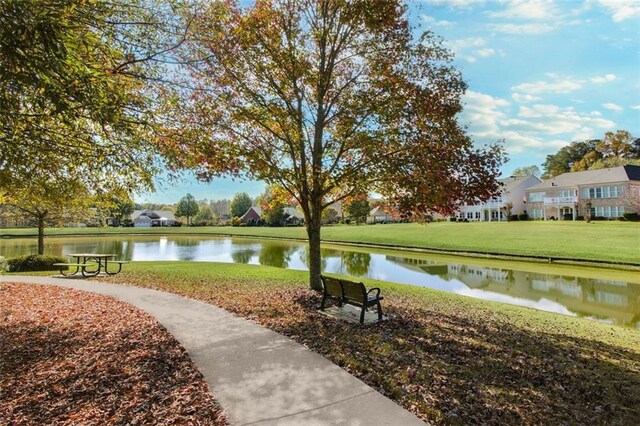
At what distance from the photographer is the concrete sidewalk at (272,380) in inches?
160

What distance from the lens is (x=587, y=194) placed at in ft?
170

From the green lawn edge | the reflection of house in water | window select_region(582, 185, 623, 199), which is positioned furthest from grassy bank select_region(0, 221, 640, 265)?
the green lawn edge

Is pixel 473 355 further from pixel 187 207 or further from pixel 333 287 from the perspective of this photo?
pixel 187 207

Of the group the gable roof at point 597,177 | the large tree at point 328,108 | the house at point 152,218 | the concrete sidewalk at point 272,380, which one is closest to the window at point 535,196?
the gable roof at point 597,177

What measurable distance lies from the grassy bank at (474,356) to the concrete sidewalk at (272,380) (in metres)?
0.34

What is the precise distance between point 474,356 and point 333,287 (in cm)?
363

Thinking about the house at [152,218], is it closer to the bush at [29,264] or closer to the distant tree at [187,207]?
the distant tree at [187,207]

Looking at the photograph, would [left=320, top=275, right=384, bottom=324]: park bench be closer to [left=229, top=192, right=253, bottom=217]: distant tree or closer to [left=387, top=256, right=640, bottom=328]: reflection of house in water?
[left=387, top=256, right=640, bottom=328]: reflection of house in water

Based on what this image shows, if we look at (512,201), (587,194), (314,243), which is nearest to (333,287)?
(314,243)

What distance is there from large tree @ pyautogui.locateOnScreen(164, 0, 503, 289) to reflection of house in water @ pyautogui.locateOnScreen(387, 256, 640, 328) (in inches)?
330

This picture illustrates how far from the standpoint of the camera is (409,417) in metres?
4.06

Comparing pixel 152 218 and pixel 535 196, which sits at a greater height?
pixel 535 196

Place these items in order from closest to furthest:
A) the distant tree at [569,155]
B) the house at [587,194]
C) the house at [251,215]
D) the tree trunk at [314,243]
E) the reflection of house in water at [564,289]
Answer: the tree trunk at [314,243] < the reflection of house in water at [564,289] < the house at [587,194] < the distant tree at [569,155] < the house at [251,215]

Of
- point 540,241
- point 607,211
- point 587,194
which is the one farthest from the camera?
point 587,194
